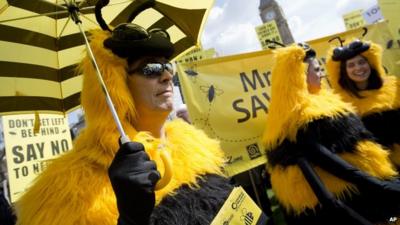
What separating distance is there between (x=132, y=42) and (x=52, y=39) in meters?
0.55

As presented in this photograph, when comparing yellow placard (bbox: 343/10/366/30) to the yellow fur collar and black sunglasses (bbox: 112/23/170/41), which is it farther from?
black sunglasses (bbox: 112/23/170/41)

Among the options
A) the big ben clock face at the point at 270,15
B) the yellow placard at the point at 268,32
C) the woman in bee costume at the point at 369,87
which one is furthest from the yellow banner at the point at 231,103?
the big ben clock face at the point at 270,15

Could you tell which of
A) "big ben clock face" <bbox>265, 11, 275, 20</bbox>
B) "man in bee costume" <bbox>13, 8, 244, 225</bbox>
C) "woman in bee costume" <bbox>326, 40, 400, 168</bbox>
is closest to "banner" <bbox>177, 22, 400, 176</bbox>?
"woman in bee costume" <bbox>326, 40, 400, 168</bbox>

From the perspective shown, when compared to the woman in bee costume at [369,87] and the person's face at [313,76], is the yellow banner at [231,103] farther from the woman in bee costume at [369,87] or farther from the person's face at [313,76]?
the person's face at [313,76]

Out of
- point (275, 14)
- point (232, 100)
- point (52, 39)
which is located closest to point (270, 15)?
point (275, 14)

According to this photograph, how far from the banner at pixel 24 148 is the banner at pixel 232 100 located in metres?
1.74

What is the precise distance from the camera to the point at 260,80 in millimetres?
4543

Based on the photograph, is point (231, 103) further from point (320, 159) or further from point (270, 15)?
point (270, 15)

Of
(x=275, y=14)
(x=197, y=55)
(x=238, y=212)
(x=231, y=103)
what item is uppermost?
(x=275, y=14)

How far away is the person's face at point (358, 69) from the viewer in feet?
11.0

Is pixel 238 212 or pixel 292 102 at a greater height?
pixel 292 102

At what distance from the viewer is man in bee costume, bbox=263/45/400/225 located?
2338 mm

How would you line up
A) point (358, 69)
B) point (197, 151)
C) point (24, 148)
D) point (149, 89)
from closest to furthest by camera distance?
point (149, 89)
point (197, 151)
point (358, 69)
point (24, 148)

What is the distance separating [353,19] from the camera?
35.6ft
